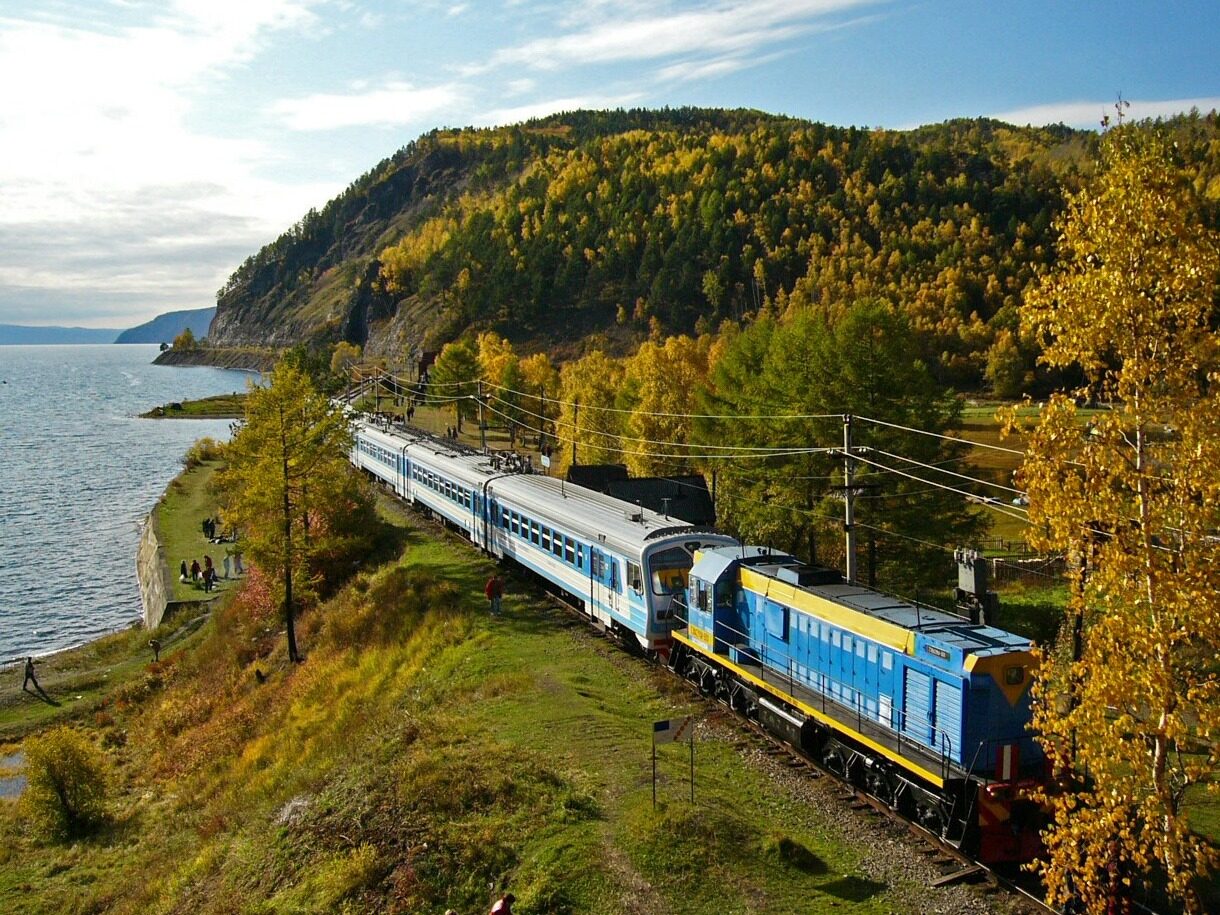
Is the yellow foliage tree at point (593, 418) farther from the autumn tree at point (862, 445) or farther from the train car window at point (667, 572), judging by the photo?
the train car window at point (667, 572)

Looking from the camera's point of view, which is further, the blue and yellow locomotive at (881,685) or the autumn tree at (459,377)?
the autumn tree at (459,377)

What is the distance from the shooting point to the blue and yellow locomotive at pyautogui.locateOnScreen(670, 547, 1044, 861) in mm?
15641

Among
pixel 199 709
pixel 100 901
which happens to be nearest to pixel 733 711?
pixel 100 901

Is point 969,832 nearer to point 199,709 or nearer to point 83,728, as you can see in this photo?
point 199,709

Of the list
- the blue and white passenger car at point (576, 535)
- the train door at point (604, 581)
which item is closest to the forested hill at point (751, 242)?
the blue and white passenger car at point (576, 535)

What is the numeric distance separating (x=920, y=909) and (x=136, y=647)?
128 feet

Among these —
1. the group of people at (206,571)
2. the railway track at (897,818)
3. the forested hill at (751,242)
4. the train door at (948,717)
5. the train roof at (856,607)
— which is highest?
the forested hill at (751,242)

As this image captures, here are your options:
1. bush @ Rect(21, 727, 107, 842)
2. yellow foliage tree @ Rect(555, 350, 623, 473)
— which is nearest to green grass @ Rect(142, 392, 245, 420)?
yellow foliage tree @ Rect(555, 350, 623, 473)

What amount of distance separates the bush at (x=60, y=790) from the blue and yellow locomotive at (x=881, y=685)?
1750 centimetres

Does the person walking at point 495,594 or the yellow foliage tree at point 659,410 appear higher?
the yellow foliage tree at point 659,410

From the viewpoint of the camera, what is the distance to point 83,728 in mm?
34375

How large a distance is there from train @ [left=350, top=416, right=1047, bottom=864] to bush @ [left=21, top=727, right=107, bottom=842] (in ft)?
48.6

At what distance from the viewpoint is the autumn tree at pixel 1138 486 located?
9.88m

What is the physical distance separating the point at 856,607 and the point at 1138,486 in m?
8.50
